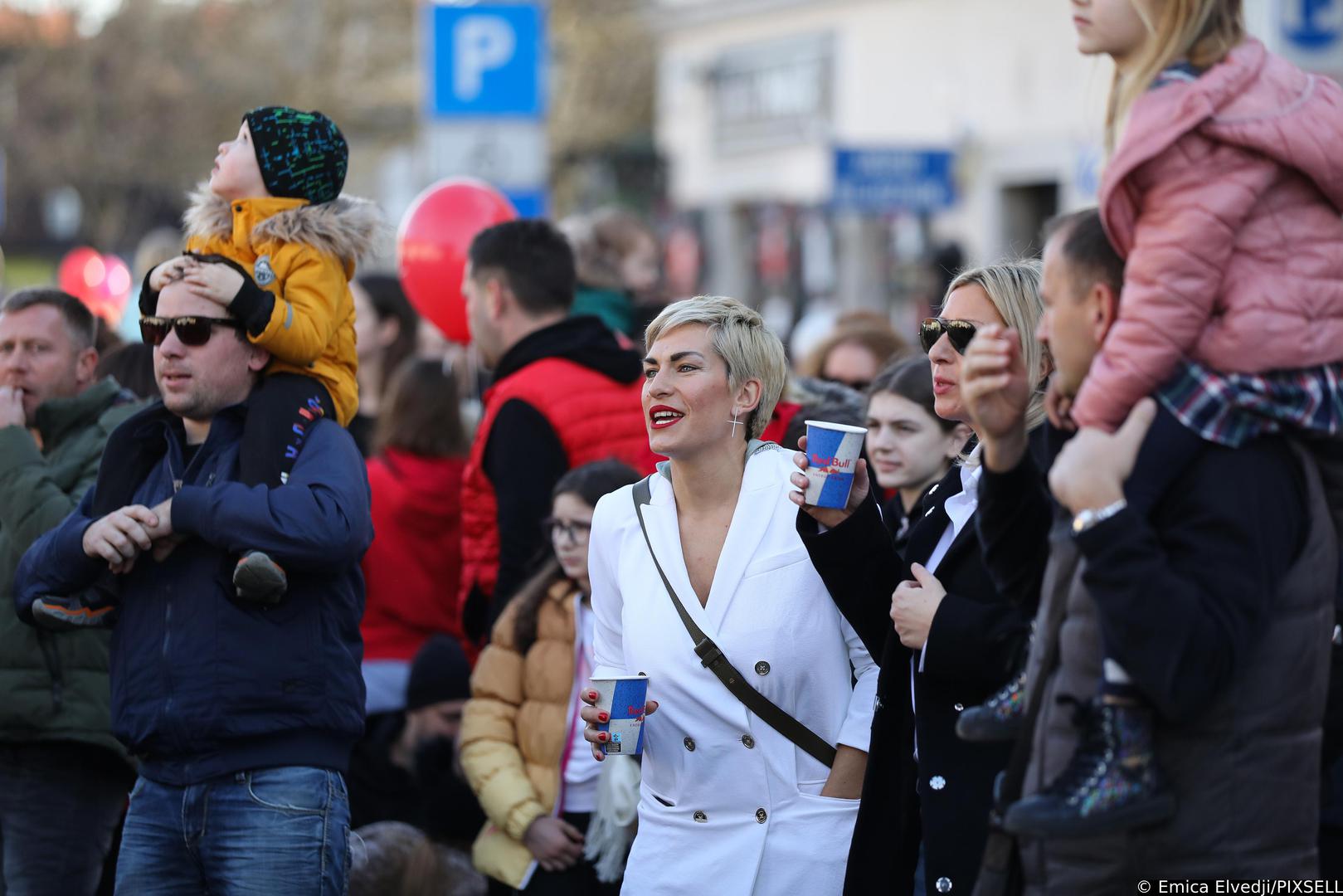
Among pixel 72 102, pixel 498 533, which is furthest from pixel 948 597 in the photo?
pixel 72 102

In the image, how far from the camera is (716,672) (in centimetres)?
382

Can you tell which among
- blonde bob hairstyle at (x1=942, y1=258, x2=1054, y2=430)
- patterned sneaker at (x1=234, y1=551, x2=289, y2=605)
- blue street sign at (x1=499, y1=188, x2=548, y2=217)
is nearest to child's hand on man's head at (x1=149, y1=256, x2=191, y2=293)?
patterned sneaker at (x1=234, y1=551, x2=289, y2=605)

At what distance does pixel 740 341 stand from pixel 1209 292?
5.32ft

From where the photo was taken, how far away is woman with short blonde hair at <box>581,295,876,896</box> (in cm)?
382

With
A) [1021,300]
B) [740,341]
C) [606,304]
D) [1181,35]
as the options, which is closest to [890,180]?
[606,304]

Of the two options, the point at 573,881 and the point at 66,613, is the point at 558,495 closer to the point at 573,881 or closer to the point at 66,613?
the point at 573,881

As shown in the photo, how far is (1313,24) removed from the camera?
25.3ft

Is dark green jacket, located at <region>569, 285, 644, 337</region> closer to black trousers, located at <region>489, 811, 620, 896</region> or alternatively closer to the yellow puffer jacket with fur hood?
black trousers, located at <region>489, 811, 620, 896</region>

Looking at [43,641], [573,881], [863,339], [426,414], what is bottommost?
[573,881]

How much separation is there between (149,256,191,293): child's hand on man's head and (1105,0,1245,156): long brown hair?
2388mm

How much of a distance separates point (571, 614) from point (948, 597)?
1.95 m

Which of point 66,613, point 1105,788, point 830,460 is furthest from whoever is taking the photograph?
point 66,613

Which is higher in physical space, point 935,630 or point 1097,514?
point 1097,514

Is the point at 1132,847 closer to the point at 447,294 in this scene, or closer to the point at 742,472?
the point at 742,472
